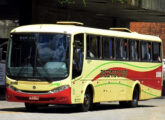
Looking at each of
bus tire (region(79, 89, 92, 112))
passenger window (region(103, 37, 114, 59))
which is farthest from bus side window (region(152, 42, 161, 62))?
bus tire (region(79, 89, 92, 112))

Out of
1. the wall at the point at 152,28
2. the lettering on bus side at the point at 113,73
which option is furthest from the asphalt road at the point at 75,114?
the wall at the point at 152,28

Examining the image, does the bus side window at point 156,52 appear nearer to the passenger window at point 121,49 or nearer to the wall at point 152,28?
the passenger window at point 121,49

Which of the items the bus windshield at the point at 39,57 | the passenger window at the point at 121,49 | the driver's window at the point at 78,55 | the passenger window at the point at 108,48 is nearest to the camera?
the bus windshield at the point at 39,57

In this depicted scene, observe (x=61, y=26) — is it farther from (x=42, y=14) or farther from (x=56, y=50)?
(x=42, y=14)

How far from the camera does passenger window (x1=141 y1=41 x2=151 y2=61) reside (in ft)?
87.2

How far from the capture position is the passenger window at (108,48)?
23.1 metres

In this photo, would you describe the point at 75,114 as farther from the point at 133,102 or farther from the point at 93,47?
the point at 133,102

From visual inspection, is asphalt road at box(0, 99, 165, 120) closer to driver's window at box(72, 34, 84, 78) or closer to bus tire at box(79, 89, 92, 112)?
bus tire at box(79, 89, 92, 112)

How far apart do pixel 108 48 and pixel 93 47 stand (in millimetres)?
1467

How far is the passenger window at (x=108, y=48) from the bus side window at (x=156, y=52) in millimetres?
4350

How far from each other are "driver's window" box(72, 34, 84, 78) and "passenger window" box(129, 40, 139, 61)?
4594 millimetres

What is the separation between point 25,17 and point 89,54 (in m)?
11.1

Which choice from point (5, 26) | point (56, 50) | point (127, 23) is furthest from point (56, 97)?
point (127, 23)

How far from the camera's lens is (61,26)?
68.8 ft
